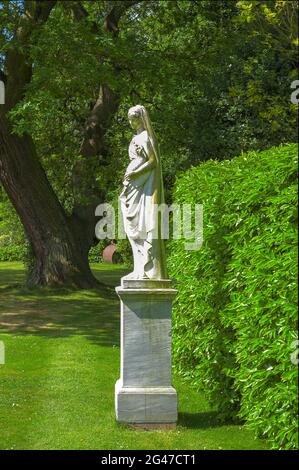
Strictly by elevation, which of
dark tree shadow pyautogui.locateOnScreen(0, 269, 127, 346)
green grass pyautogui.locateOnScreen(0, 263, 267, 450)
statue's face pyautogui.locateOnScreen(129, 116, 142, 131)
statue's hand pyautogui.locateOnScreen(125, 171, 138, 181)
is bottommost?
green grass pyautogui.locateOnScreen(0, 263, 267, 450)

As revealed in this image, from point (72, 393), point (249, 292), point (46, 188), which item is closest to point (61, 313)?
point (46, 188)

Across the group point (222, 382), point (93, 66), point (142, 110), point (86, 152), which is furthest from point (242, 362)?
point (86, 152)

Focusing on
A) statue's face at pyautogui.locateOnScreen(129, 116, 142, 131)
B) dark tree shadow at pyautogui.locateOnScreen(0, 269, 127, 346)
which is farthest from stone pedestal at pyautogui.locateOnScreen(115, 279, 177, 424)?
dark tree shadow at pyautogui.locateOnScreen(0, 269, 127, 346)

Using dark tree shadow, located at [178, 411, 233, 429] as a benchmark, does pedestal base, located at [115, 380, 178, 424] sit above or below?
above

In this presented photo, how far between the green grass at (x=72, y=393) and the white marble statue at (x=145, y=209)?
71.7 inches

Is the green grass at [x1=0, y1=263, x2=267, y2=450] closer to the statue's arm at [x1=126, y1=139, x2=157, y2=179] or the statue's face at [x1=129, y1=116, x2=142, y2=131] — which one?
the statue's arm at [x1=126, y1=139, x2=157, y2=179]

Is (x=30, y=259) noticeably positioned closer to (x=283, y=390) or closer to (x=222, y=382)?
(x=222, y=382)

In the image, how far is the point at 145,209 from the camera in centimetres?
804

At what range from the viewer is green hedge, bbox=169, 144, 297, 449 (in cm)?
642

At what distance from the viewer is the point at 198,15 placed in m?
22.7

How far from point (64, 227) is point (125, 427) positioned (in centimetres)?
1374

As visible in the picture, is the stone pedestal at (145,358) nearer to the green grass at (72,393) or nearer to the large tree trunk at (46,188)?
the green grass at (72,393)

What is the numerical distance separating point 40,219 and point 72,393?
452 inches

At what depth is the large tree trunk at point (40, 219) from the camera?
2014 cm
